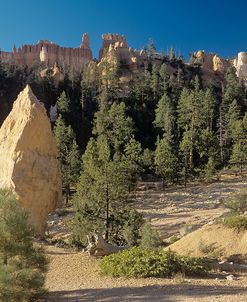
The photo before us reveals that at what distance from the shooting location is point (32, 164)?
926 inches

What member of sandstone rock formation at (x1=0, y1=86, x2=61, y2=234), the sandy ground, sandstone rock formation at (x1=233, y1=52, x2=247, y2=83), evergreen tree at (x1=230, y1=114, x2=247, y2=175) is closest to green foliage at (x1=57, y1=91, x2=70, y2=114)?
evergreen tree at (x1=230, y1=114, x2=247, y2=175)

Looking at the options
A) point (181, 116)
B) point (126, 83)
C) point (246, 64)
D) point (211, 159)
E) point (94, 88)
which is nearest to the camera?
point (211, 159)

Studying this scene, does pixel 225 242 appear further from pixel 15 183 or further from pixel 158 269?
pixel 15 183

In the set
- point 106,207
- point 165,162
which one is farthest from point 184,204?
point 106,207

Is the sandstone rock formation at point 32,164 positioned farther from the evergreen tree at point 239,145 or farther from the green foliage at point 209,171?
the evergreen tree at point 239,145

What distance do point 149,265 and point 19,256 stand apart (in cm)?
435

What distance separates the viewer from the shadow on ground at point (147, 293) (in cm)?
1191

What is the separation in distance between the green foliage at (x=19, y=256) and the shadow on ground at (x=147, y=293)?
88 centimetres

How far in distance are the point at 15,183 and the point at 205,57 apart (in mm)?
105844

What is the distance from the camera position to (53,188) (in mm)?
23766

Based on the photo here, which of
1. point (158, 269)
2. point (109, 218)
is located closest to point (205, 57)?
point (109, 218)

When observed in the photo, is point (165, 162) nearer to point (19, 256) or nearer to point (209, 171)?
point (209, 171)

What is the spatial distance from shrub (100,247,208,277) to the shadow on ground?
1210 mm

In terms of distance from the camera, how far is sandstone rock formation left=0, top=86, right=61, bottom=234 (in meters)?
23.3
